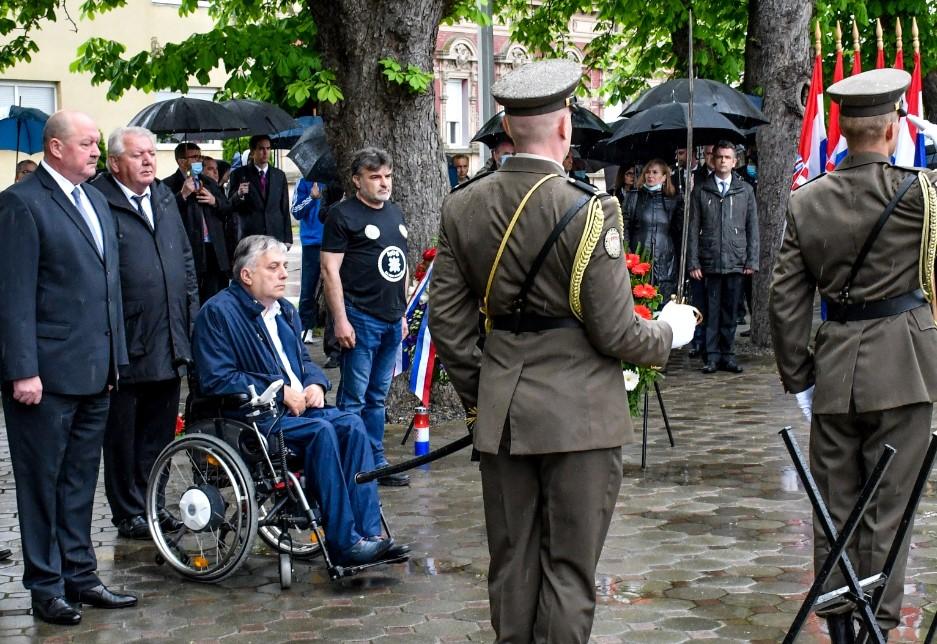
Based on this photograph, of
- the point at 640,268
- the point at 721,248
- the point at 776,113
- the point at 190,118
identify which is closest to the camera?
the point at 640,268

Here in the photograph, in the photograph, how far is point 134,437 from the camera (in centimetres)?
734

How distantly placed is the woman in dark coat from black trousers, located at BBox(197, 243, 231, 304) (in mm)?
4037

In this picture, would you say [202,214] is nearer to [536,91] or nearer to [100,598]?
[100,598]

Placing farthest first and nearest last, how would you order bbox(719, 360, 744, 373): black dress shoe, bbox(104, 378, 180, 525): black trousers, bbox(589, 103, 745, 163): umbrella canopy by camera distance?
1. bbox(719, 360, 744, 373): black dress shoe
2. bbox(589, 103, 745, 163): umbrella canopy
3. bbox(104, 378, 180, 525): black trousers

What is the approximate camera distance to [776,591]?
603cm

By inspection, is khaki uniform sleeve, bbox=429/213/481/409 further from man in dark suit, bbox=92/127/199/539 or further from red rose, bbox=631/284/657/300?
red rose, bbox=631/284/657/300

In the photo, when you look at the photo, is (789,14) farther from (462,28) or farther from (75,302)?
(462,28)

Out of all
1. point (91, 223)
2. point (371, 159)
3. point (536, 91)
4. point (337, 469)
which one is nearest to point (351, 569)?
point (337, 469)

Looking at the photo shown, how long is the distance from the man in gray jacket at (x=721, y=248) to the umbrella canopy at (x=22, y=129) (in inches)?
411

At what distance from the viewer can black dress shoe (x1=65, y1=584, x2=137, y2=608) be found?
600cm

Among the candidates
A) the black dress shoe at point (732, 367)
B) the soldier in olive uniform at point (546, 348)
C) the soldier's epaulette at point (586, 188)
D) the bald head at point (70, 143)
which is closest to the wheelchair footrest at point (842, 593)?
the soldier in olive uniform at point (546, 348)

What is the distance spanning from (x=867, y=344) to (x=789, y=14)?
1062cm

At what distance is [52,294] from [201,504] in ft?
4.03

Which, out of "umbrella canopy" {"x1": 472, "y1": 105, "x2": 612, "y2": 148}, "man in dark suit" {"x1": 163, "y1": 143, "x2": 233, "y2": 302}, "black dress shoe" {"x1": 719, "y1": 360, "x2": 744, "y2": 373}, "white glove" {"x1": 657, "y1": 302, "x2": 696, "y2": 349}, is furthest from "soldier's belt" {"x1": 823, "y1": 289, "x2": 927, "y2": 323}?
"umbrella canopy" {"x1": 472, "y1": 105, "x2": 612, "y2": 148}
